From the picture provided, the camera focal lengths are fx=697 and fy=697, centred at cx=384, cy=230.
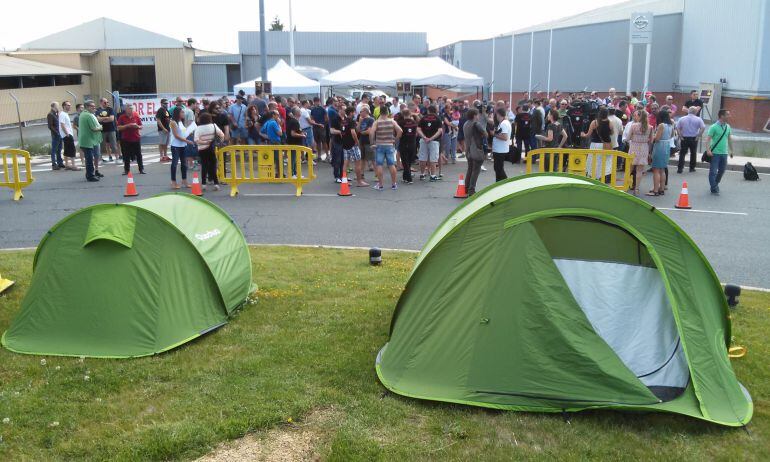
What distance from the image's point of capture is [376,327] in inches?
273

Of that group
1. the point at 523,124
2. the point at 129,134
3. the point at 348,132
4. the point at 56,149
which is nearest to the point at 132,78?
the point at 56,149

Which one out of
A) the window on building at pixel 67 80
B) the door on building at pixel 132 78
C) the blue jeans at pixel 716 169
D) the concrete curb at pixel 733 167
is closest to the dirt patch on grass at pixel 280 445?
the blue jeans at pixel 716 169

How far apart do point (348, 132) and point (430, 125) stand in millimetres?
1903

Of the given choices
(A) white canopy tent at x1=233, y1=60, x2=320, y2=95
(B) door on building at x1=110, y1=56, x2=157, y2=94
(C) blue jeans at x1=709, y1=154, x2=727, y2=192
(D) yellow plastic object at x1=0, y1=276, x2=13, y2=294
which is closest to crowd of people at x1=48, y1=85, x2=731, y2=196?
(C) blue jeans at x1=709, y1=154, x2=727, y2=192

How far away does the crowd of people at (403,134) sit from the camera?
45.9ft

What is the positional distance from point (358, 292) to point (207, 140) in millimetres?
7427

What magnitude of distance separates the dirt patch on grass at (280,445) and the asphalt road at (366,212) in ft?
18.2

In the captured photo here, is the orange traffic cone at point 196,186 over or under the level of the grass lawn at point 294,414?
over

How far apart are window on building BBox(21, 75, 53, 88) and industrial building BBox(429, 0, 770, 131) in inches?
1033

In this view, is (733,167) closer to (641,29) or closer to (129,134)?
(641,29)

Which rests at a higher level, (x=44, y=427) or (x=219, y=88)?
(x=219, y=88)

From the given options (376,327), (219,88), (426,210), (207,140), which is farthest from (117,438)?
(219,88)

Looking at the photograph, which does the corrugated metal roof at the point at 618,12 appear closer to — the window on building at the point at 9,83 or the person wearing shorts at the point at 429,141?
the person wearing shorts at the point at 429,141

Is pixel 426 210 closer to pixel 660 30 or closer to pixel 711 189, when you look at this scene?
pixel 711 189
